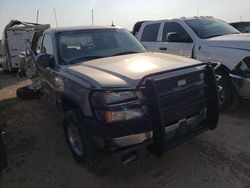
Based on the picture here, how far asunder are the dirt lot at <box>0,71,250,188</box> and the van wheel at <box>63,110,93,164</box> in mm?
248

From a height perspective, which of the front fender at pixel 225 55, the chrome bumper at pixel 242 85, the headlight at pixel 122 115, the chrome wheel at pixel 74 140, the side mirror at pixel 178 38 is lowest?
the chrome wheel at pixel 74 140

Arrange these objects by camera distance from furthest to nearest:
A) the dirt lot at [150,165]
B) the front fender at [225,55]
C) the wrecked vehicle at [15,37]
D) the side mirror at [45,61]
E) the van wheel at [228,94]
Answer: the wrecked vehicle at [15,37] → the van wheel at [228,94] → the front fender at [225,55] → the side mirror at [45,61] → the dirt lot at [150,165]

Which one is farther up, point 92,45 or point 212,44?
point 92,45

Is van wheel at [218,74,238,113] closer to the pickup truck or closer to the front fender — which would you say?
the front fender

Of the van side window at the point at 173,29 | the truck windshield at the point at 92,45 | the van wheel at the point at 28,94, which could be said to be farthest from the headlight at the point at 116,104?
the van wheel at the point at 28,94

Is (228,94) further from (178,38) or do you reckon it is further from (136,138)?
(136,138)

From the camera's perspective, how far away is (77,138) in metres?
3.97

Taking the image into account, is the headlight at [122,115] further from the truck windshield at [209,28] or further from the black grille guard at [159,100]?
the truck windshield at [209,28]

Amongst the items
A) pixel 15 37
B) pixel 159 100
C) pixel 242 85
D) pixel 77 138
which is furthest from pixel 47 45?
pixel 15 37

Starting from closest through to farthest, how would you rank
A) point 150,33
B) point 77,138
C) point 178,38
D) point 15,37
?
point 77,138, point 178,38, point 150,33, point 15,37

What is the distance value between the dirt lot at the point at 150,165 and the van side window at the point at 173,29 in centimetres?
247

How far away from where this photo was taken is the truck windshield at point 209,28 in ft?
22.1

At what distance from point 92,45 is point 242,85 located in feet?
8.89

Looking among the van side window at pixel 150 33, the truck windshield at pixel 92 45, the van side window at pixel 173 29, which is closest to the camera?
the truck windshield at pixel 92 45
